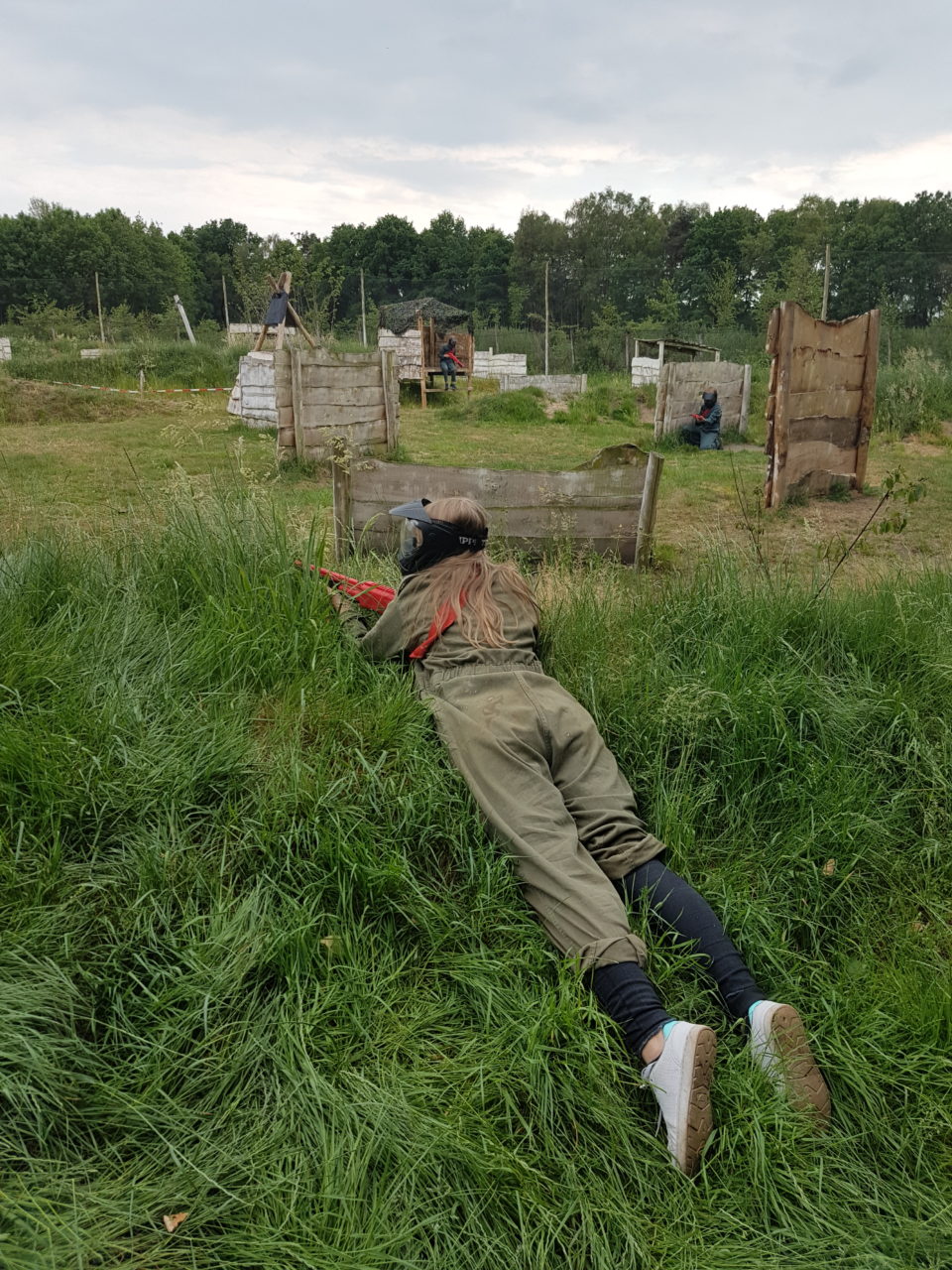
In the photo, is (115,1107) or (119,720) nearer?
(115,1107)

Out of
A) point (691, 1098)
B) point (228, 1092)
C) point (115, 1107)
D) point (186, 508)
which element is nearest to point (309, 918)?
point (228, 1092)

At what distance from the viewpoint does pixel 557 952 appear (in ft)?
7.77

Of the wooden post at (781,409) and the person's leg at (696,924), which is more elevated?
the wooden post at (781,409)

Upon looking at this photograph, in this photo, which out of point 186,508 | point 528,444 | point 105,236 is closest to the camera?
point 186,508

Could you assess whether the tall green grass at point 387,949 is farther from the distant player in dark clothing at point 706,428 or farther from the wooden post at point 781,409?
the distant player in dark clothing at point 706,428

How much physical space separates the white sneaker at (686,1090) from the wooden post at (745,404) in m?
14.7

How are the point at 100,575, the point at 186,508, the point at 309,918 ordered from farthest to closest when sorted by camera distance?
the point at 186,508
the point at 100,575
the point at 309,918

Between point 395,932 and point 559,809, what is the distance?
58 cm

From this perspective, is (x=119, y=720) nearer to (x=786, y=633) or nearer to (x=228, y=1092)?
(x=228, y=1092)

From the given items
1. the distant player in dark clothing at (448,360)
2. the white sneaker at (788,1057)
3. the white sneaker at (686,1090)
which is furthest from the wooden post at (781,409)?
the distant player in dark clothing at (448,360)

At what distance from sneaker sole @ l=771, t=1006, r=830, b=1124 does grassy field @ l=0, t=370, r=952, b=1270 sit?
0.06 m

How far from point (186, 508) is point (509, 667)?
1.70 m

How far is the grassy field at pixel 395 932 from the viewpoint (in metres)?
1.76

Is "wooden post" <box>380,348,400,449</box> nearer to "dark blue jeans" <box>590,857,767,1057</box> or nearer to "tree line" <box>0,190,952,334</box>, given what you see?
"dark blue jeans" <box>590,857,767,1057</box>
